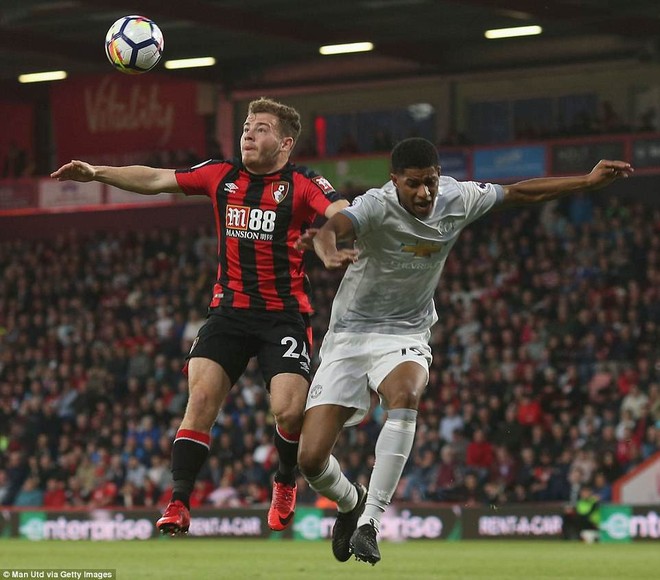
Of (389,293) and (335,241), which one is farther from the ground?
(335,241)

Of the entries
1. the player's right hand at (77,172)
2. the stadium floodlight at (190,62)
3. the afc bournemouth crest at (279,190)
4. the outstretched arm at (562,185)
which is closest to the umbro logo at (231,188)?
the afc bournemouth crest at (279,190)

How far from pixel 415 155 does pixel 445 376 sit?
555 inches

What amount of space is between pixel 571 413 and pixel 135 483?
22.8 ft

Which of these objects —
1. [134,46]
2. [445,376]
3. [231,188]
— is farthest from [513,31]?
[231,188]

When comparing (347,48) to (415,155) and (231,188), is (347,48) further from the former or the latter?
(415,155)

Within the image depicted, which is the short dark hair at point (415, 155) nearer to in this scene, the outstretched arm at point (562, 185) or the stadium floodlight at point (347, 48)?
the outstretched arm at point (562, 185)

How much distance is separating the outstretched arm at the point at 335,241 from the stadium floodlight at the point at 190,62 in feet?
73.4

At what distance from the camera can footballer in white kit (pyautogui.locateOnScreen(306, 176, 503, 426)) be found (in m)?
8.62

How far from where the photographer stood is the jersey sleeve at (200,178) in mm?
9055

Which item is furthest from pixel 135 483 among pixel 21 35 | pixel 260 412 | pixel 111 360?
pixel 21 35

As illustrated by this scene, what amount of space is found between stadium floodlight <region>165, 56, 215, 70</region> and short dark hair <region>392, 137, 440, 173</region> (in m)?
22.1

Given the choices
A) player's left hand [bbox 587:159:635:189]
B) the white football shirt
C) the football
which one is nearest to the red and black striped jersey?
the white football shirt

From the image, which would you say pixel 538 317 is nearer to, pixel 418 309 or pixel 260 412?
pixel 260 412

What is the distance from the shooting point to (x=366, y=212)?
8.34 m
